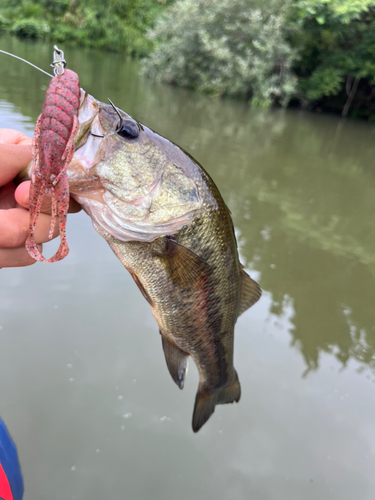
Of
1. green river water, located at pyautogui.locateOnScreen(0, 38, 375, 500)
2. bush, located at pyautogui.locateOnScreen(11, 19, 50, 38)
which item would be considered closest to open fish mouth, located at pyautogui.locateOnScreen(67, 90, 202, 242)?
green river water, located at pyautogui.locateOnScreen(0, 38, 375, 500)

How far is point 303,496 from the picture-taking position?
203 centimetres

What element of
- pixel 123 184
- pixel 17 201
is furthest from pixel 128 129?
pixel 17 201

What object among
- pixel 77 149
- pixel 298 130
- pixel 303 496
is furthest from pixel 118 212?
pixel 298 130

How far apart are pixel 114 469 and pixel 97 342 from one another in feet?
2.81

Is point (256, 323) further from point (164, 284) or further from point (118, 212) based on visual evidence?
point (118, 212)

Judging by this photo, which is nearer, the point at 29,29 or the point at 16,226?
the point at 16,226

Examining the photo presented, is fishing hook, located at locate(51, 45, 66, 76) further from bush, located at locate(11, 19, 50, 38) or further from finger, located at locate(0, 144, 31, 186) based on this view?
bush, located at locate(11, 19, 50, 38)

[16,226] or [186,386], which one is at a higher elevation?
[16,226]

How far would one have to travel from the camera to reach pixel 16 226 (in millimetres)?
1141

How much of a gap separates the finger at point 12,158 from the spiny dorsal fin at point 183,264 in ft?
1.83

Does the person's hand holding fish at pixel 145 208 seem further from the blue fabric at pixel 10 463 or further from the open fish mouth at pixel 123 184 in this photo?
the blue fabric at pixel 10 463

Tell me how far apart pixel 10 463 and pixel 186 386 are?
1217 mm

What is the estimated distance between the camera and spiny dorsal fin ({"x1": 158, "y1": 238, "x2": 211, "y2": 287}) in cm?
134

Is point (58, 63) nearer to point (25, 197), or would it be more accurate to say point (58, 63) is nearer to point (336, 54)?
point (25, 197)
